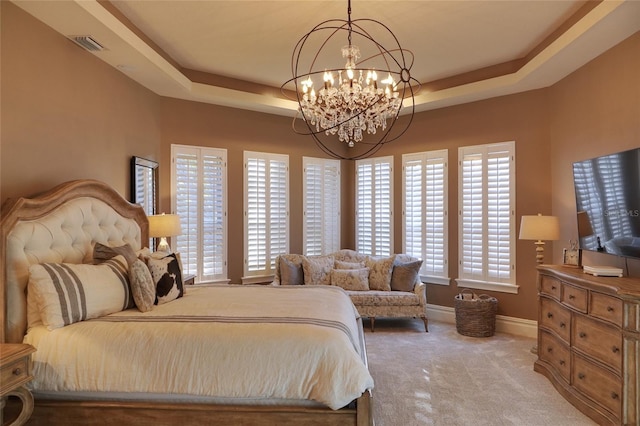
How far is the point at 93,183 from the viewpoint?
3062mm

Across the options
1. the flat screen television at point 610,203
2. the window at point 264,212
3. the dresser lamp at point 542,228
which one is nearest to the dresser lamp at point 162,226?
the window at point 264,212

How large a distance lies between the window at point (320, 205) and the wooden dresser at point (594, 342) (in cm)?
315

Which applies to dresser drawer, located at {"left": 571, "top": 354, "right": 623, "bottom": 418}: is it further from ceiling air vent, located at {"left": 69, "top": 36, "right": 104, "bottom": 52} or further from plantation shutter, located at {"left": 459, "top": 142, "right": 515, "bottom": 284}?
ceiling air vent, located at {"left": 69, "top": 36, "right": 104, "bottom": 52}

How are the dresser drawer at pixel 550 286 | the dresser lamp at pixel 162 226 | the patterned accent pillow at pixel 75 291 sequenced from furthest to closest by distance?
the dresser lamp at pixel 162 226, the dresser drawer at pixel 550 286, the patterned accent pillow at pixel 75 291

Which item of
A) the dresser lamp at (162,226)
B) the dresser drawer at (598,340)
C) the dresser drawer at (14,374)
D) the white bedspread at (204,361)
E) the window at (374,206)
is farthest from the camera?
the window at (374,206)

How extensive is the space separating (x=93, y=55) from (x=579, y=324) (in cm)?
449

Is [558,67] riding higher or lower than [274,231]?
higher

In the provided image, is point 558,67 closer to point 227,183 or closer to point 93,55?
point 227,183

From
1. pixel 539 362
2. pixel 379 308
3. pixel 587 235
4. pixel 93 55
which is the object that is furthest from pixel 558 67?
pixel 93 55

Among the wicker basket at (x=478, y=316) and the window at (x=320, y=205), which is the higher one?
the window at (x=320, y=205)

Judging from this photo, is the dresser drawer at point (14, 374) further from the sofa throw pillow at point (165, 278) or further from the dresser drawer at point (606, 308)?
the dresser drawer at point (606, 308)

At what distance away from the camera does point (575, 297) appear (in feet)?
9.80

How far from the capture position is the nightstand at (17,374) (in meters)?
1.84

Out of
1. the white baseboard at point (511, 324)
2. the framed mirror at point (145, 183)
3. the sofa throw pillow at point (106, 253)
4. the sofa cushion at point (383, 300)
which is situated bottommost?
the white baseboard at point (511, 324)
